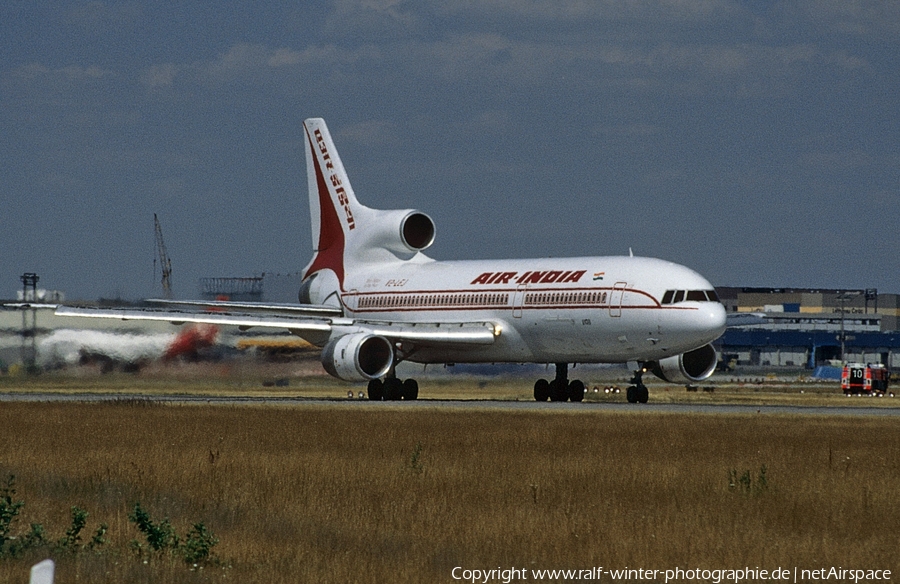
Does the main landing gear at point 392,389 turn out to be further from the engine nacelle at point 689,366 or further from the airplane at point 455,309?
the engine nacelle at point 689,366

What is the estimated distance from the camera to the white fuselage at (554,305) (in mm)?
43156

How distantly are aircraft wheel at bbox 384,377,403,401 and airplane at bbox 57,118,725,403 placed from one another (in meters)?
0.04

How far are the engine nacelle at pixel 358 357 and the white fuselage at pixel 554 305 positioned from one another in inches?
112

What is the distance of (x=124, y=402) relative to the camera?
40625 mm

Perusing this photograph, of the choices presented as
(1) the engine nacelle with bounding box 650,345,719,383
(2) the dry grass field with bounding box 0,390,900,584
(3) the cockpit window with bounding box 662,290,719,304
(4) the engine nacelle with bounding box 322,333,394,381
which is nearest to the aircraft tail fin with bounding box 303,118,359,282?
(4) the engine nacelle with bounding box 322,333,394,381

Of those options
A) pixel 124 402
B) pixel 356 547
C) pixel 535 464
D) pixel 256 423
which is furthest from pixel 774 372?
pixel 356 547

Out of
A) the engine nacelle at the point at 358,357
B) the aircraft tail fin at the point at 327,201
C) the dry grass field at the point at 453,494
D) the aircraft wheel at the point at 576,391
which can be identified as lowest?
the dry grass field at the point at 453,494

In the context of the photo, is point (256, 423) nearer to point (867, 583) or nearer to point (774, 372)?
point (867, 583)

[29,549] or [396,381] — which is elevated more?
[396,381]

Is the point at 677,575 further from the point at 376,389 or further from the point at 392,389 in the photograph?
the point at 376,389

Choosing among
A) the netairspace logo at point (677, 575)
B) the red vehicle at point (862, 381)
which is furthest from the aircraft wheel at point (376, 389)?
the netairspace logo at point (677, 575)

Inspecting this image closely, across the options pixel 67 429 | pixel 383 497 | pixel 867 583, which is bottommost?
pixel 867 583

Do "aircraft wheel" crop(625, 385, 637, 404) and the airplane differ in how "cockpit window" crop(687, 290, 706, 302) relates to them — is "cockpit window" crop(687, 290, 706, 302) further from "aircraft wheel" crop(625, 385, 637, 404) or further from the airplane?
"aircraft wheel" crop(625, 385, 637, 404)

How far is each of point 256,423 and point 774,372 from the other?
89125 millimetres
